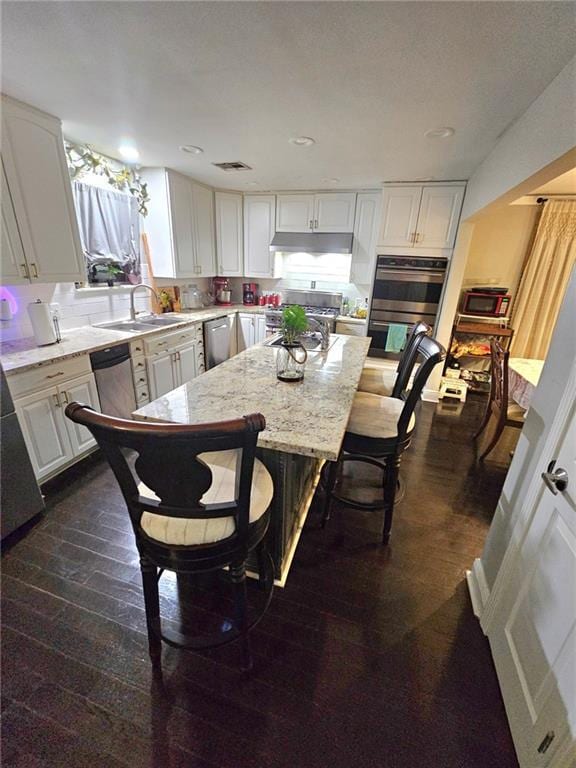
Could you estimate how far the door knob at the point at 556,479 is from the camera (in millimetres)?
991

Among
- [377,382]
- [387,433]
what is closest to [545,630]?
[387,433]

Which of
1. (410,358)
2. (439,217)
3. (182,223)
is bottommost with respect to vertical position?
(410,358)

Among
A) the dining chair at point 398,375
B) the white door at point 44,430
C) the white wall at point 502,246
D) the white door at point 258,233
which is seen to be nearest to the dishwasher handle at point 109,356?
the white door at point 44,430

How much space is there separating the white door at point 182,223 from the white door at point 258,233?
884 millimetres

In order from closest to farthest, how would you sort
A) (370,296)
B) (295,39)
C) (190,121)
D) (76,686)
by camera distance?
(76,686) → (295,39) → (190,121) → (370,296)

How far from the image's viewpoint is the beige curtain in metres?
3.63

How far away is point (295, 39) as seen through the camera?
137cm

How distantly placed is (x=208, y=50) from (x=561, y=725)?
2786 millimetres

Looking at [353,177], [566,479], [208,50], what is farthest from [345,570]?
[353,177]

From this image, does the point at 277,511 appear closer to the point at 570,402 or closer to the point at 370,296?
the point at 570,402

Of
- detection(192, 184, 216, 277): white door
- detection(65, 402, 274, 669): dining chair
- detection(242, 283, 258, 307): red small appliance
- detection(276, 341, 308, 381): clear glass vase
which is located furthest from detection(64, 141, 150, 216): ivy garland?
detection(65, 402, 274, 669): dining chair

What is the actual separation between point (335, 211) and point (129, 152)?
2.41m

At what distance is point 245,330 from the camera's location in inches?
186

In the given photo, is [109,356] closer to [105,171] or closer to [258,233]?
[105,171]
